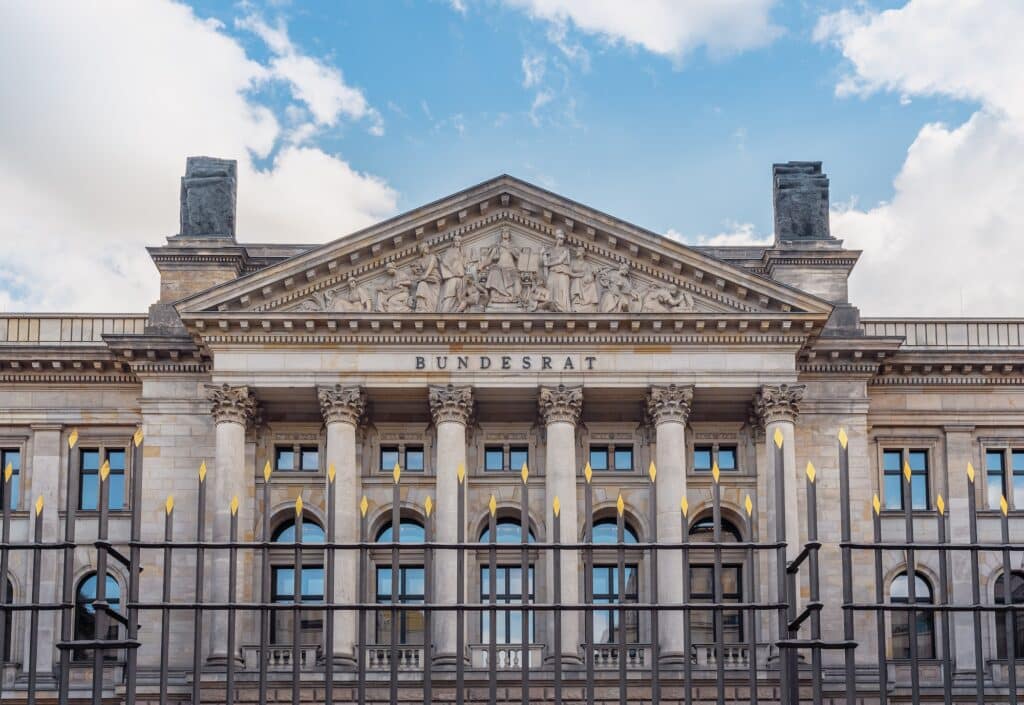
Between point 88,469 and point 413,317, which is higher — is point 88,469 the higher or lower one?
the lower one

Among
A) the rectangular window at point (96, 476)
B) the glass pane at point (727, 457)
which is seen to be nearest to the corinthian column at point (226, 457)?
the rectangular window at point (96, 476)

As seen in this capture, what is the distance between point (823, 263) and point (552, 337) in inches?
390

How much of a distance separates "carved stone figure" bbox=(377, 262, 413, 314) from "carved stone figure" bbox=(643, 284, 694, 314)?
701cm

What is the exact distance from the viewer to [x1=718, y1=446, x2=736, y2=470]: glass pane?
171ft

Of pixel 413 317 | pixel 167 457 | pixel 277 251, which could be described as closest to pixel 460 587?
pixel 413 317

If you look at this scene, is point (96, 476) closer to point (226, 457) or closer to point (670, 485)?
point (226, 457)

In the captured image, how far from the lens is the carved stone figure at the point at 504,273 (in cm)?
4975

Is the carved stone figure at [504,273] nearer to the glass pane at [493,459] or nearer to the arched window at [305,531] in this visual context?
the glass pane at [493,459]

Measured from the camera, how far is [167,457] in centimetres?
5144

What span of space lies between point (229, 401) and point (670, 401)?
1286 cm

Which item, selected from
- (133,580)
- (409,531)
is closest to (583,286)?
(409,531)

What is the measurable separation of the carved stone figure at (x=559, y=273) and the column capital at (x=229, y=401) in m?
9.36

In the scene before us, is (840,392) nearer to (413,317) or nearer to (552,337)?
(552,337)

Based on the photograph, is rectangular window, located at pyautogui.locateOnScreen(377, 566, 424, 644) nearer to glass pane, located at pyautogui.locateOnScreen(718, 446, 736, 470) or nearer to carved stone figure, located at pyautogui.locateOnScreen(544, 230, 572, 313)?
carved stone figure, located at pyautogui.locateOnScreen(544, 230, 572, 313)
